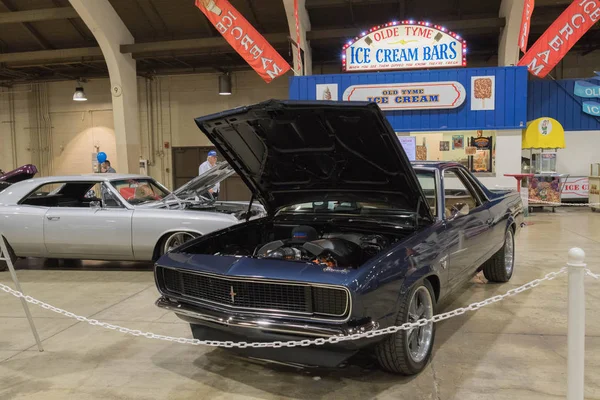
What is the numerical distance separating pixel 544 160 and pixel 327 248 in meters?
11.4

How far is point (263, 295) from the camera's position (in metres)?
3.01

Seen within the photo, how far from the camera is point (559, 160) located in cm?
1505

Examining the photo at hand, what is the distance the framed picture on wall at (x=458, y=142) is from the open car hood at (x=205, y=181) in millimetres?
8446

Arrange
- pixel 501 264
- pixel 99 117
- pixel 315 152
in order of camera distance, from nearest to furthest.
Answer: pixel 315 152 → pixel 501 264 → pixel 99 117

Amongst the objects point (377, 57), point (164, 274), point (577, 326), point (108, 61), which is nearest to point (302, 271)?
point (164, 274)

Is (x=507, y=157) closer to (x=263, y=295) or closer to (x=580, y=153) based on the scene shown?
(x=580, y=153)

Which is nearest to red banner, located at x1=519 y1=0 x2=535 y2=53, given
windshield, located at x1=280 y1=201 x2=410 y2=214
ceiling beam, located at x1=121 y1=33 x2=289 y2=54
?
ceiling beam, located at x1=121 y1=33 x2=289 y2=54

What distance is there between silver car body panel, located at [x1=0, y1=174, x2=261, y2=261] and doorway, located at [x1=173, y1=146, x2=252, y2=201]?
34.6 feet

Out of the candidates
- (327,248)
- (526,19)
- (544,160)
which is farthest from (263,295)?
(544,160)

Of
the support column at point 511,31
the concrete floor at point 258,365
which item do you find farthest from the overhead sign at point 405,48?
the concrete floor at point 258,365

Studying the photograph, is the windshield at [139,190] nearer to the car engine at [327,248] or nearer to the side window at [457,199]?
the car engine at [327,248]

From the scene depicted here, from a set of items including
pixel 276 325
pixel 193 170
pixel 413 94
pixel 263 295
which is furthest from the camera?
pixel 193 170

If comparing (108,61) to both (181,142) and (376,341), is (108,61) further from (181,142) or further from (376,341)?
(376,341)

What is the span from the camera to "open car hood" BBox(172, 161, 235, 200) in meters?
6.74
